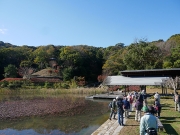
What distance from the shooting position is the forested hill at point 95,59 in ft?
137

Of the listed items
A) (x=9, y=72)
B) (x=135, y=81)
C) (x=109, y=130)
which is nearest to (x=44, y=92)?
(x=9, y=72)

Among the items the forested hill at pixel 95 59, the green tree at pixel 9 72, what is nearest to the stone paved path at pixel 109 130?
the forested hill at pixel 95 59

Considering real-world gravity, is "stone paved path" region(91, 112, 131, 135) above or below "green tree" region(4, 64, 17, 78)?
below

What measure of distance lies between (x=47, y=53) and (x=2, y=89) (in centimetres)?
2660

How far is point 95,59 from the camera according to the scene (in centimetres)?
6153

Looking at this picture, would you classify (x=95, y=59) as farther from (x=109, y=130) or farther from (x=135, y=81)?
(x=109, y=130)

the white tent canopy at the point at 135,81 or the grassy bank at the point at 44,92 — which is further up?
the white tent canopy at the point at 135,81

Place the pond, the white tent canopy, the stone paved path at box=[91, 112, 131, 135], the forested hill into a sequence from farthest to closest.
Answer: the forested hill
the white tent canopy
the pond
the stone paved path at box=[91, 112, 131, 135]

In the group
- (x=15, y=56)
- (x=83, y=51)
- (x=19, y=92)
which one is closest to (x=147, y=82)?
(x=19, y=92)

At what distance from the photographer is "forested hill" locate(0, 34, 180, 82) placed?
41781 mm

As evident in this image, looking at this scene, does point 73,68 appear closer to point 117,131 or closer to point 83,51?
point 83,51

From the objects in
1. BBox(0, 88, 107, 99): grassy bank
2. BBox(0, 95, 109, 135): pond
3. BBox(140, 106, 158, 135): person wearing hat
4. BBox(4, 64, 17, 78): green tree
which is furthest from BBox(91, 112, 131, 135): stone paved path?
BBox(4, 64, 17, 78): green tree

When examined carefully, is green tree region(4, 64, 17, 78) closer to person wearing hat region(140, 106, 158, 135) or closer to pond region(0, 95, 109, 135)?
pond region(0, 95, 109, 135)

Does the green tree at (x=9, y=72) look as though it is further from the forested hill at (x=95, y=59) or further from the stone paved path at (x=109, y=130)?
the stone paved path at (x=109, y=130)
